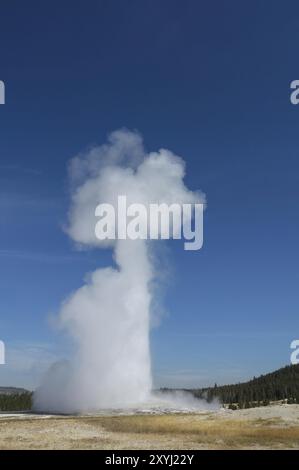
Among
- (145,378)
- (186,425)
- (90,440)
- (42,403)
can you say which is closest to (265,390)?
(145,378)

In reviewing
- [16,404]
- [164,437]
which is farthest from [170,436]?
[16,404]

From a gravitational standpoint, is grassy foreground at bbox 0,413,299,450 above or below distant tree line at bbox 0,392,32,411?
above

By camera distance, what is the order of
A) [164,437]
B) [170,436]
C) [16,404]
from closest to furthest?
[164,437] < [170,436] < [16,404]

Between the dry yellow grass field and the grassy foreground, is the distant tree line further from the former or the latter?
the grassy foreground

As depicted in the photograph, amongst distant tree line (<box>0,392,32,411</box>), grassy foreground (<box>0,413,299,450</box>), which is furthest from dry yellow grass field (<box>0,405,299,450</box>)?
distant tree line (<box>0,392,32,411</box>)

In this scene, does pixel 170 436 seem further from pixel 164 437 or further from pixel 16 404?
pixel 16 404

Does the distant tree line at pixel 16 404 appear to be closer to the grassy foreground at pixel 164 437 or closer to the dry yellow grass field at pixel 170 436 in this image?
the dry yellow grass field at pixel 170 436

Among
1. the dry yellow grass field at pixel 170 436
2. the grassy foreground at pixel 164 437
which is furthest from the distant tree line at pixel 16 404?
the grassy foreground at pixel 164 437

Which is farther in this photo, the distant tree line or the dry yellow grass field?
the distant tree line

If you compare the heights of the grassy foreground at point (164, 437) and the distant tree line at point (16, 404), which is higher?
the grassy foreground at point (164, 437)

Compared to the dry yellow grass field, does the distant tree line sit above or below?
below
